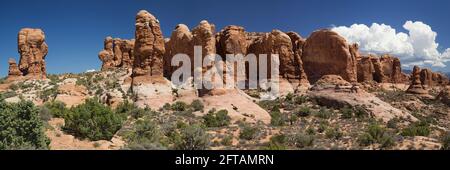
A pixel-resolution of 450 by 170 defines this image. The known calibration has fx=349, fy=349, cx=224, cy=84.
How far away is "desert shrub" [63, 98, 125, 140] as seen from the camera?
53.0 feet

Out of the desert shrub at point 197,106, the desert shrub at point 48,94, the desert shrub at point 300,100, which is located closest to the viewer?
the desert shrub at point 197,106

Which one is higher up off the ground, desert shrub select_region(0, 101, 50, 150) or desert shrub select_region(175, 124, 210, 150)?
desert shrub select_region(0, 101, 50, 150)

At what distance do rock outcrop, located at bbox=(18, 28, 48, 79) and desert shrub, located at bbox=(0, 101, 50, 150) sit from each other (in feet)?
113

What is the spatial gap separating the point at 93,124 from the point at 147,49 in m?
17.5

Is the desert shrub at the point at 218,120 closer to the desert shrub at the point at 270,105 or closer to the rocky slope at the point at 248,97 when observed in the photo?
the rocky slope at the point at 248,97

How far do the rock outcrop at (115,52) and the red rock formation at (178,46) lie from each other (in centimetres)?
1584

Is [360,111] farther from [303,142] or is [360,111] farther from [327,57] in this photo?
[327,57]

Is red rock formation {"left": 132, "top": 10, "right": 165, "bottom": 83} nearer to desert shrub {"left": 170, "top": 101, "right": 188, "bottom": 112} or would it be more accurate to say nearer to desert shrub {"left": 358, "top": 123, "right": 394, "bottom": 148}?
desert shrub {"left": 170, "top": 101, "right": 188, "bottom": 112}

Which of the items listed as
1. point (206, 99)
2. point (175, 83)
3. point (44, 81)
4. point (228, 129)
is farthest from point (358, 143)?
point (44, 81)

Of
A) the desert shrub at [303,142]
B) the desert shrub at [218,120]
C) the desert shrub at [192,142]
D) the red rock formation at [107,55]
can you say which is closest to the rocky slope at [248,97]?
the desert shrub at [303,142]

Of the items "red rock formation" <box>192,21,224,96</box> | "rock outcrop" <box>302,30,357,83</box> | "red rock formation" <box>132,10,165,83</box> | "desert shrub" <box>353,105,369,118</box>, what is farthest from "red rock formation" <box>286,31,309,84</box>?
"red rock formation" <box>132,10,165,83</box>

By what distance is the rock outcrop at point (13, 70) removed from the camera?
4366 centimetres
